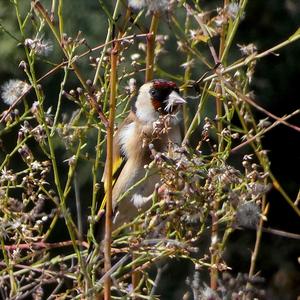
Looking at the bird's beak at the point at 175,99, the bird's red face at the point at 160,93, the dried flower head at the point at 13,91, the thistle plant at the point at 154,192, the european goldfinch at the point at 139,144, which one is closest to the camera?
the thistle plant at the point at 154,192

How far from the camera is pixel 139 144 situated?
292 centimetres

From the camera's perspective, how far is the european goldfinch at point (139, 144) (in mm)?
2684

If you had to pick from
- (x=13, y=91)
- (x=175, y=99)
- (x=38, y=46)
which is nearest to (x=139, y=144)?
(x=175, y=99)

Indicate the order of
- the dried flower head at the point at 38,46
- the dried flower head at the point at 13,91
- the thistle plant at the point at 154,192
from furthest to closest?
the dried flower head at the point at 13,91, the dried flower head at the point at 38,46, the thistle plant at the point at 154,192

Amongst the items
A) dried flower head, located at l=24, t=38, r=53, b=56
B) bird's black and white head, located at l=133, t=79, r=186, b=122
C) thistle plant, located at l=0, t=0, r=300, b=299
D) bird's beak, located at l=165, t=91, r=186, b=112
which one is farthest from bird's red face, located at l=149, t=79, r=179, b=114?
dried flower head, located at l=24, t=38, r=53, b=56

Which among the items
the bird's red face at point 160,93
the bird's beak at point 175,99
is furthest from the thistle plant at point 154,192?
the bird's red face at point 160,93

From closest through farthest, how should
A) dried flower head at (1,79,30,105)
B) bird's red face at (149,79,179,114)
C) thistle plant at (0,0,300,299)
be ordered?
thistle plant at (0,0,300,299), dried flower head at (1,79,30,105), bird's red face at (149,79,179,114)

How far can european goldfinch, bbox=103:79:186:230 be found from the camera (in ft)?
8.80

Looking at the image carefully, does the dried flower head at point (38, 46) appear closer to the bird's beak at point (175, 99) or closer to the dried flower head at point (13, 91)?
the dried flower head at point (13, 91)

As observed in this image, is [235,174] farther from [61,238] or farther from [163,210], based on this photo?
[61,238]

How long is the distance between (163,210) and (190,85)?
32 centimetres

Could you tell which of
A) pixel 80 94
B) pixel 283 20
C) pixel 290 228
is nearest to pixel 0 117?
pixel 80 94

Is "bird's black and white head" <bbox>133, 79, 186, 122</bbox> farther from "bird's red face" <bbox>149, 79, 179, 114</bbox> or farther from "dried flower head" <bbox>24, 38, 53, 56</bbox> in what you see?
"dried flower head" <bbox>24, 38, 53, 56</bbox>

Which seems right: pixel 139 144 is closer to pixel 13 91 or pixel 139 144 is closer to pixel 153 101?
pixel 153 101
